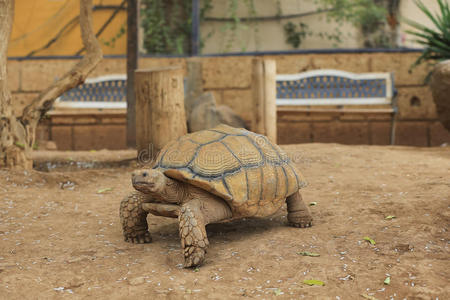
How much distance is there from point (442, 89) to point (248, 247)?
472 cm

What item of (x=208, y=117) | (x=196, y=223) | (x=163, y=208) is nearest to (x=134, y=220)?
(x=163, y=208)

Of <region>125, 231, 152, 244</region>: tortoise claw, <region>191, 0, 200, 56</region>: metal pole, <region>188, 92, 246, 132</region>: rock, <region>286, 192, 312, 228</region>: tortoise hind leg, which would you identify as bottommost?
<region>125, 231, 152, 244</region>: tortoise claw

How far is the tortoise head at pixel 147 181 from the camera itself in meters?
2.68

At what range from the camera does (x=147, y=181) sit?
2684 mm

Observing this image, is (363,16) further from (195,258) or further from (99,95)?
(195,258)

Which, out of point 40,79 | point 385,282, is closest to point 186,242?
point 385,282

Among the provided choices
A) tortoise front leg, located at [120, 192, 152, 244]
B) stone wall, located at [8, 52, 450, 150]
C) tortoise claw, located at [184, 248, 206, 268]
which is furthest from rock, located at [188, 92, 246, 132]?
tortoise claw, located at [184, 248, 206, 268]

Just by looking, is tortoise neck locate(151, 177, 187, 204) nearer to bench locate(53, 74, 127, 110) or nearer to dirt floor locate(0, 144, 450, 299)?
dirt floor locate(0, 144, 450, 299)

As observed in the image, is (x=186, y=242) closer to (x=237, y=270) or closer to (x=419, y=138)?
(x=237, y=270)

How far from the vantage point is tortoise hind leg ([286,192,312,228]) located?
3.14 metres

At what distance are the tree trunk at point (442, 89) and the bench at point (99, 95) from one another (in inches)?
196

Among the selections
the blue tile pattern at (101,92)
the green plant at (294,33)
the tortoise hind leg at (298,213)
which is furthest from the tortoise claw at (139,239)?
the green plant at (294,33)

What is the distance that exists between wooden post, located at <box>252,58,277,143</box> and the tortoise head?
296 cm

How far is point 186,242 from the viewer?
251 centimetres
